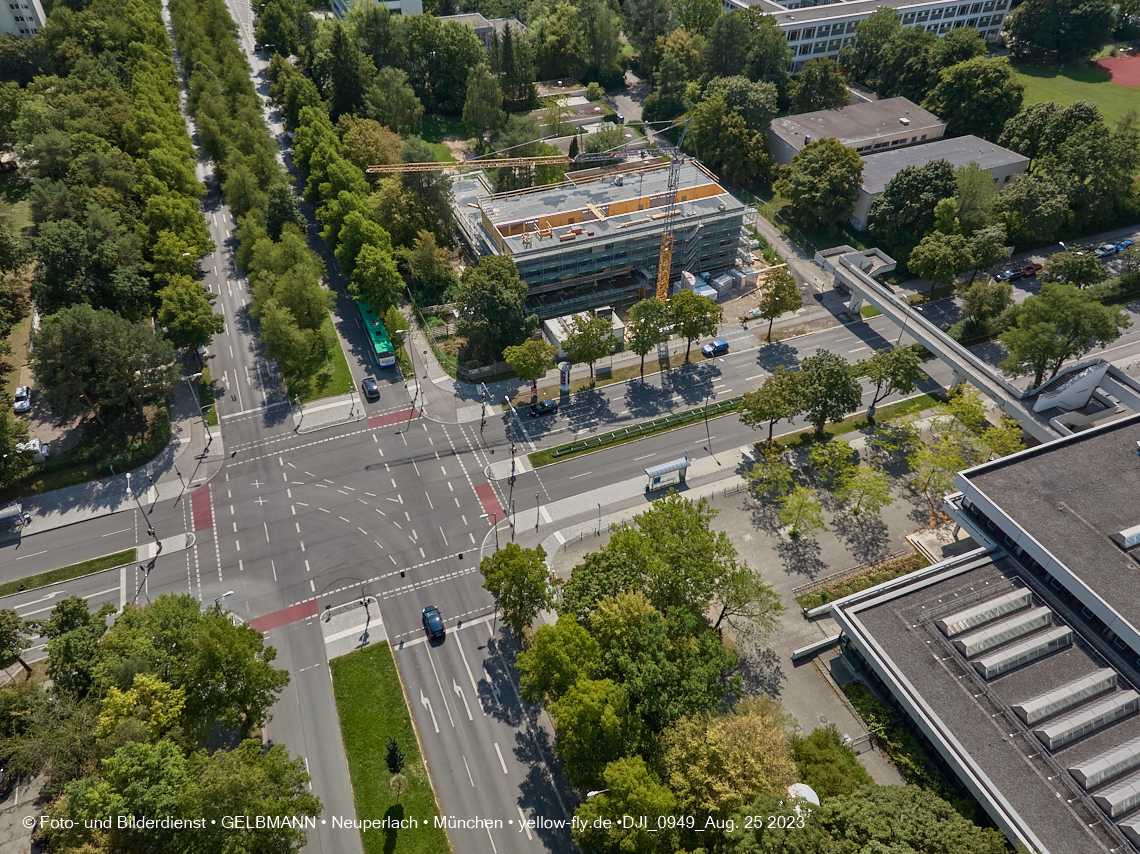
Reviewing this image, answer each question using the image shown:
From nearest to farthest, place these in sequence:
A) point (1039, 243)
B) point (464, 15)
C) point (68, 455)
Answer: point (68, 455) → point (1039, 243) → point (464, 15)

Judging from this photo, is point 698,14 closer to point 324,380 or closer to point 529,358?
point 529,358

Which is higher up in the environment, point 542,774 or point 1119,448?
point 1119,448

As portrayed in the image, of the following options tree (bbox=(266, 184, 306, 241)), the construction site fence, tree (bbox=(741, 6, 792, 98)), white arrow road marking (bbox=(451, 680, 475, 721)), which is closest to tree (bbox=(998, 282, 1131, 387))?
the construction site fence

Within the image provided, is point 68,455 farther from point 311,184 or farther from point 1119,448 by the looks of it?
point 1119,448

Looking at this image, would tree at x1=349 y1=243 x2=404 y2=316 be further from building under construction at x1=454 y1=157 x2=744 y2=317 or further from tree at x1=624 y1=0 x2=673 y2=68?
tree at x1=624 y1=0 x2=673 y2=68

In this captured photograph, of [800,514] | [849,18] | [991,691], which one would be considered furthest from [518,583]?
[849,18]

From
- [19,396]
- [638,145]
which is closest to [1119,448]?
[638,145]
